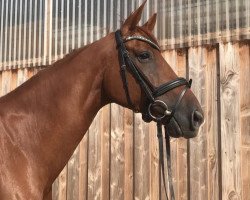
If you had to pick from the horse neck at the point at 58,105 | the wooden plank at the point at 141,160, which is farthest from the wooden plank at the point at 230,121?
the horse neck at the point at 58,105

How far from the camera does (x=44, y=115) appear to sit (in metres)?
2.81

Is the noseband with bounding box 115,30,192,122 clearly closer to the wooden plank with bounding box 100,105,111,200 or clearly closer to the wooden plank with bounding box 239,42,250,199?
the wooden plank with bounding box 239,42,250,199

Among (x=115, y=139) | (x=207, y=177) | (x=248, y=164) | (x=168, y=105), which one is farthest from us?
(x=115, y=139)

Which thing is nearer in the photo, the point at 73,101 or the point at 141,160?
the point at 73,101

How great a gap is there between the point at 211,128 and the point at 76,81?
69.0 inches

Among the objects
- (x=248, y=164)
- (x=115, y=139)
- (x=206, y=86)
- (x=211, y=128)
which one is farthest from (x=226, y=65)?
(x=115, y=139)

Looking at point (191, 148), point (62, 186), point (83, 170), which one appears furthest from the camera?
point (62, 186)

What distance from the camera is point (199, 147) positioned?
4195 millimetres

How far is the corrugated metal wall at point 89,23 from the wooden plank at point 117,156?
0.93 metres

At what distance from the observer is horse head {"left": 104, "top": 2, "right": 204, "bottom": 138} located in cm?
278

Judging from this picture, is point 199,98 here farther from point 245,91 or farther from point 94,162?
point 94,162

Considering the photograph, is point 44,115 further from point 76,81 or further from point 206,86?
point 206,86

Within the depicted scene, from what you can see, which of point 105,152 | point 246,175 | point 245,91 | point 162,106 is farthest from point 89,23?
point 162,106

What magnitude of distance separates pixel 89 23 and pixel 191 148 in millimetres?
1964
